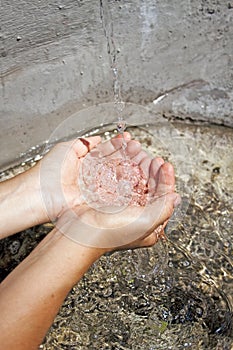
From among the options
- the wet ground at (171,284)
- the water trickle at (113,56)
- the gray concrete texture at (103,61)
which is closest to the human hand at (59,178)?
the water trickle at (113,56)

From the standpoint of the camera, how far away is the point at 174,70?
1.95 metres

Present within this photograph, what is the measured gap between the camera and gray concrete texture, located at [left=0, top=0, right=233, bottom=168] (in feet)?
5.57

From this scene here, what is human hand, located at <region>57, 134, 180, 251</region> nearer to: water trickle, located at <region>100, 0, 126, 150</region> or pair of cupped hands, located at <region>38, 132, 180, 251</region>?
pair of cupped hands, located at <region>38, 132, 180, 251</region>

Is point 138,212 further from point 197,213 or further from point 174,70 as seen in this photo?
point 174,70

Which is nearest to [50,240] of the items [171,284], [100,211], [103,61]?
[100,211]

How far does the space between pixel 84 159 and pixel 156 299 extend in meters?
0.39

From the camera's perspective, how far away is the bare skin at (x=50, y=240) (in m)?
1.18

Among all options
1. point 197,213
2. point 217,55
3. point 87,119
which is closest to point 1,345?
point 197,213

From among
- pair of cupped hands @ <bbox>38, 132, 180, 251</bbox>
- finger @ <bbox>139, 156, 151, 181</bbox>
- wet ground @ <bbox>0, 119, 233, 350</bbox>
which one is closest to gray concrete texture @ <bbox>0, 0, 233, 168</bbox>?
wet ground @ <bbox>0, 119, 233, 350</bbox>

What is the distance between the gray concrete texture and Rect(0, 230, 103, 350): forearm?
2.02 ft

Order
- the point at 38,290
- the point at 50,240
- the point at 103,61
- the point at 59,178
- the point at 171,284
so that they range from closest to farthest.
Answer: the point at 38,290 → the point at 50,240 → the point at 59,178 → the point at 171,284 → the point at 103,61

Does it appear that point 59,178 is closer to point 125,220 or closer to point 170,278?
point 125,220

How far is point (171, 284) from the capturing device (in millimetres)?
1613

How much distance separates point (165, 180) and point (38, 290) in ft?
1.33
